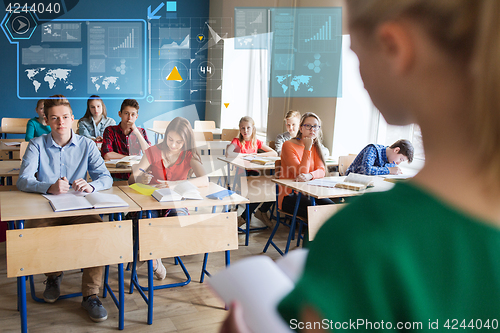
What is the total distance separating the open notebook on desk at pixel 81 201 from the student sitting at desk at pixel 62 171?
0.23ft

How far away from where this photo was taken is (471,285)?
0.67 ft

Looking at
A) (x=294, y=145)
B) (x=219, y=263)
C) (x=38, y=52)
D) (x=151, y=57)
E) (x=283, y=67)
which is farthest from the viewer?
(x=151, y=57)

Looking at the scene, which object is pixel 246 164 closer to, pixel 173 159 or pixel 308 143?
pixel 308 143

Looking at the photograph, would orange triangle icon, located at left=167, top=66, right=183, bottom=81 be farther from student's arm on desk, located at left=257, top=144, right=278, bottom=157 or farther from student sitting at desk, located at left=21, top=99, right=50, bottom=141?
student's arm on desk, located at left=257, top=144, right=278, bottom=157

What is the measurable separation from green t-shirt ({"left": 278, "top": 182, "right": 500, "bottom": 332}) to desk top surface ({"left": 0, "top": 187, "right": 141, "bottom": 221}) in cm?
211

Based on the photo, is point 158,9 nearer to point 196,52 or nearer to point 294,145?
point 196,52

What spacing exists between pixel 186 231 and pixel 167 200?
29cm

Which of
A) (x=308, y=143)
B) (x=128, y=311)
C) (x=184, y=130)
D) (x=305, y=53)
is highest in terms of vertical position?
(x=305, y=53)

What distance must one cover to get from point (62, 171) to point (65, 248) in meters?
0.83

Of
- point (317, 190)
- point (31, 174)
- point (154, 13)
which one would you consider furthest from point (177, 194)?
point (154, 13)

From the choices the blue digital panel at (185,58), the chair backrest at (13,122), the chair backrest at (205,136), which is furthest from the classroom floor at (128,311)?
the blue digital panel at (185,58)

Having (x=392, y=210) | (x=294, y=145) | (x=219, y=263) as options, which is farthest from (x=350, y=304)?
(x=294, y=145)

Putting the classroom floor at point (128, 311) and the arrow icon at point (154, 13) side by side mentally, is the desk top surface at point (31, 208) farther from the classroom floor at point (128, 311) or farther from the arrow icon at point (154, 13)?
the arrow icon at point (154, 13)
